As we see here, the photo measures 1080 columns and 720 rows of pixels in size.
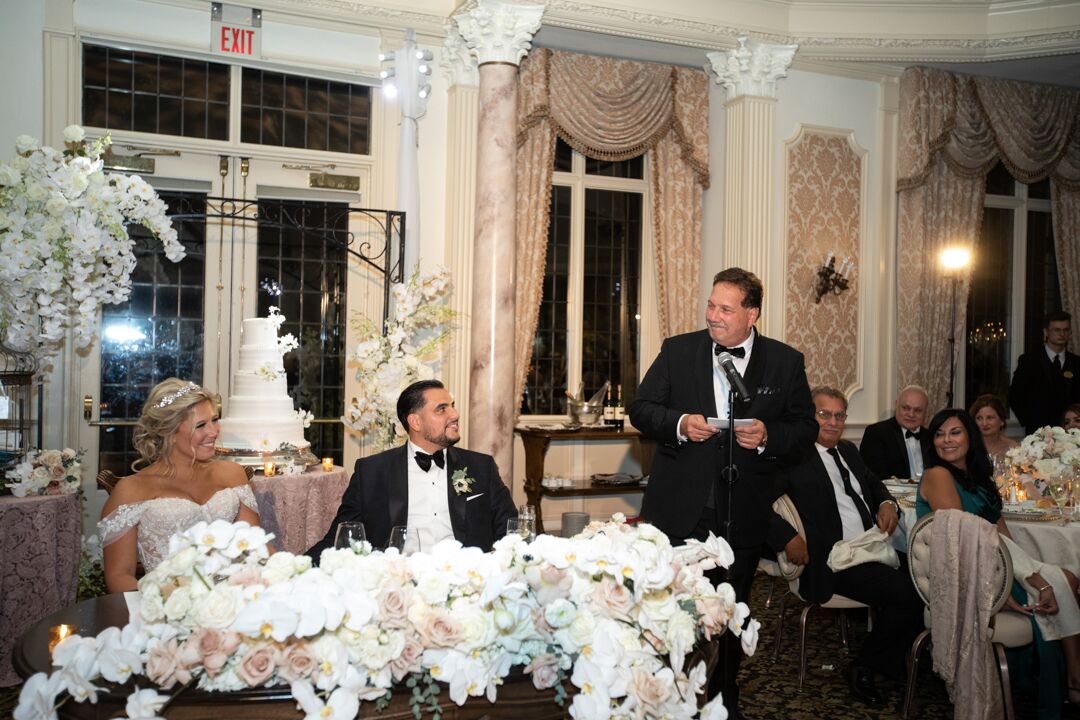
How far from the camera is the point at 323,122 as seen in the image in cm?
722

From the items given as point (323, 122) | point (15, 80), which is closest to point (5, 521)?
point (15, 80)

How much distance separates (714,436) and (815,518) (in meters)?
1.44

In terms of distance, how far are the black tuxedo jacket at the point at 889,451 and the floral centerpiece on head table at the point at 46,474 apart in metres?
4.75

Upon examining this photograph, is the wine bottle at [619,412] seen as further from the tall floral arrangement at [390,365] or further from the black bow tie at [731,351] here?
the black bow tie at [731,351]

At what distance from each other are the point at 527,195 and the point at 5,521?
14.8 ft

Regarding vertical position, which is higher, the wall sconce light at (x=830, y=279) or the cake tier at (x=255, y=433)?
the wall sconce light at (x=830, y=279)

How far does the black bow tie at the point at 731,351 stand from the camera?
3.54 meters

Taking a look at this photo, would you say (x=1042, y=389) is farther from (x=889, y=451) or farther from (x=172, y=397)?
(x=172, y=397)

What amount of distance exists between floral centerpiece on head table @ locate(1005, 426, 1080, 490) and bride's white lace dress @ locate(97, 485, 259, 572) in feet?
12.7

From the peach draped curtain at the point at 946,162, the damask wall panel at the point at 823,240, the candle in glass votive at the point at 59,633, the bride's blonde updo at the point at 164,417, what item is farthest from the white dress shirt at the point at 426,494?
the peach draped curtain at the point at 946,162

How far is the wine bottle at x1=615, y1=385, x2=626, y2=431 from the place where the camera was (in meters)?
7.74

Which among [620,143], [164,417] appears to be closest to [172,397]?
[164,417]

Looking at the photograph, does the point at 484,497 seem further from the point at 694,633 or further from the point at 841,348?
the point at 841,348

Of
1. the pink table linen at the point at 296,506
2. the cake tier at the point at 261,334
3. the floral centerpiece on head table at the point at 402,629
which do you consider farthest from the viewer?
the cake tier at the point at 261,334
